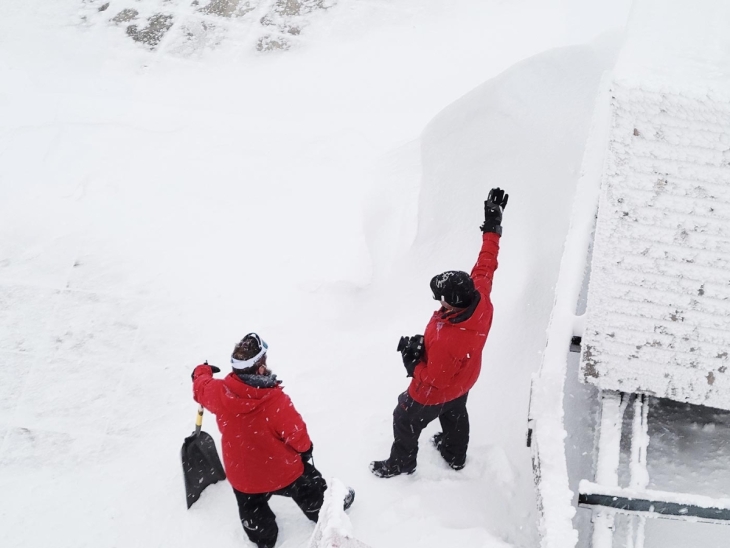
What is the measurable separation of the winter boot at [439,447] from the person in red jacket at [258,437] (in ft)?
2.68

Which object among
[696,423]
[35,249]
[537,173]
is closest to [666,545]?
[696,423]

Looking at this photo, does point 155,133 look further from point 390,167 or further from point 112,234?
point 390,167

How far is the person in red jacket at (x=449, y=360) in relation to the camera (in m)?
3.12

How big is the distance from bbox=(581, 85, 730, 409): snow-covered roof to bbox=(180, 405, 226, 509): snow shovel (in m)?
2.23

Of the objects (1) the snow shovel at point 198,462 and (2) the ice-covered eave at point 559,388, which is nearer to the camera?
(2) the ice-covered eave at point 559,388

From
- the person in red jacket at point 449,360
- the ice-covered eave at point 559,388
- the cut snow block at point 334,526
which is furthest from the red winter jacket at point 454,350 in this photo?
the cut snow block at point 334,526

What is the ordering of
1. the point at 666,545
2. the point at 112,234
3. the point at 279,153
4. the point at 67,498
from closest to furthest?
1. the point at 666,545
2. the point at 67,498
3. the point at 112,234
4. the point at 279,153

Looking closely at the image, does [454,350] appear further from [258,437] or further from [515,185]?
[515,185]

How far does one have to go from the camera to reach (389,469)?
378 centimetres

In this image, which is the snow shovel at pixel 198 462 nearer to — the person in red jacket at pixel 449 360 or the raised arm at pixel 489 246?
the person in red jacket at pixel 449 360

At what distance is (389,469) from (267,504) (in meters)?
0.76

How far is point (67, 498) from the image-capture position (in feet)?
13.0

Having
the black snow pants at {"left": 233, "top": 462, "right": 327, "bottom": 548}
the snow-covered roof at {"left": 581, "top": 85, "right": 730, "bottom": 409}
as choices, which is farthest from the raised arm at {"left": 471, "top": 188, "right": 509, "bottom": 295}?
the black snow pants at {"left": 233, "top": 462, "right": 327, "bottom": 548}

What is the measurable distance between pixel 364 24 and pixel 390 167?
2.81 meters
